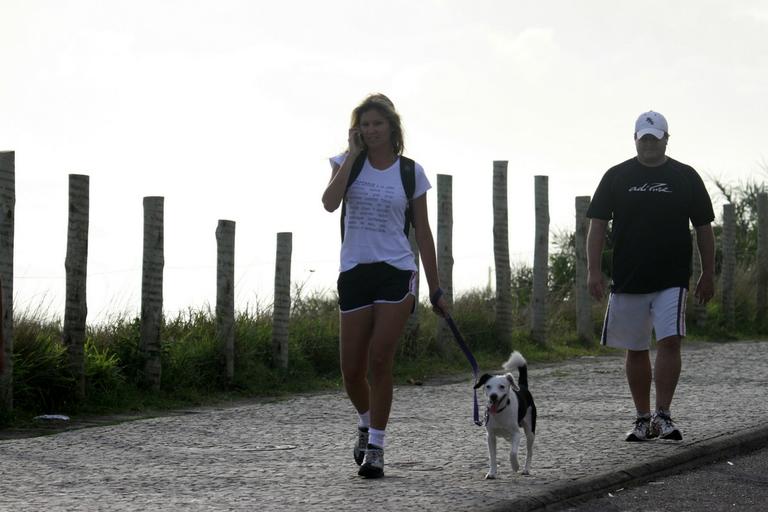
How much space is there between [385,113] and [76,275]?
209 inches

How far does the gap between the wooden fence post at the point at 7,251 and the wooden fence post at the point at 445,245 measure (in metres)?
7.13

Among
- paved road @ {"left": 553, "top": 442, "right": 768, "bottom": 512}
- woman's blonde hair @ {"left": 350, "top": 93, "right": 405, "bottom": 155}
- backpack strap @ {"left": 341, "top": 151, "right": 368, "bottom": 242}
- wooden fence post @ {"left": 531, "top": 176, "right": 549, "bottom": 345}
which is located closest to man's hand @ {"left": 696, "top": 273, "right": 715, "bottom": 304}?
paved road @ {"left": 553, "top": 442, "right": 768, "bottom": 512}

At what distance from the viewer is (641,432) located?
914 centimetres

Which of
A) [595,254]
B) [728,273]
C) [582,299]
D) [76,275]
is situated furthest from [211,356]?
[728,273]

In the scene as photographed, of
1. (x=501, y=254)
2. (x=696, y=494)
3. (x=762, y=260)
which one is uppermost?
(x=762, y=260)

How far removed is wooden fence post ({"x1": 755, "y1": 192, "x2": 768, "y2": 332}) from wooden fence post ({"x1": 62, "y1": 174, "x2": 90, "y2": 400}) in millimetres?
15194

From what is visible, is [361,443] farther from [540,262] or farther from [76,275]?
[540,262]

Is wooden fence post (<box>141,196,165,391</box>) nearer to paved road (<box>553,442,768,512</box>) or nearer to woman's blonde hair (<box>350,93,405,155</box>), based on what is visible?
woman's blonde hair (<box>350,93,405,155</box>)

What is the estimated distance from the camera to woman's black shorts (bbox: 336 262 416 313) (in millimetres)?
7680

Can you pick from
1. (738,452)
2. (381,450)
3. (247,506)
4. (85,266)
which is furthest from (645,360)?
(85,266)

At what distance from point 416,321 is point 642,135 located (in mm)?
8236

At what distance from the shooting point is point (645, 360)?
937 centimetres

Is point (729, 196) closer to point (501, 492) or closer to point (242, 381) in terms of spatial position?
point (242, 381)

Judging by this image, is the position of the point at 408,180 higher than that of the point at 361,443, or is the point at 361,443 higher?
the point at 408,180
